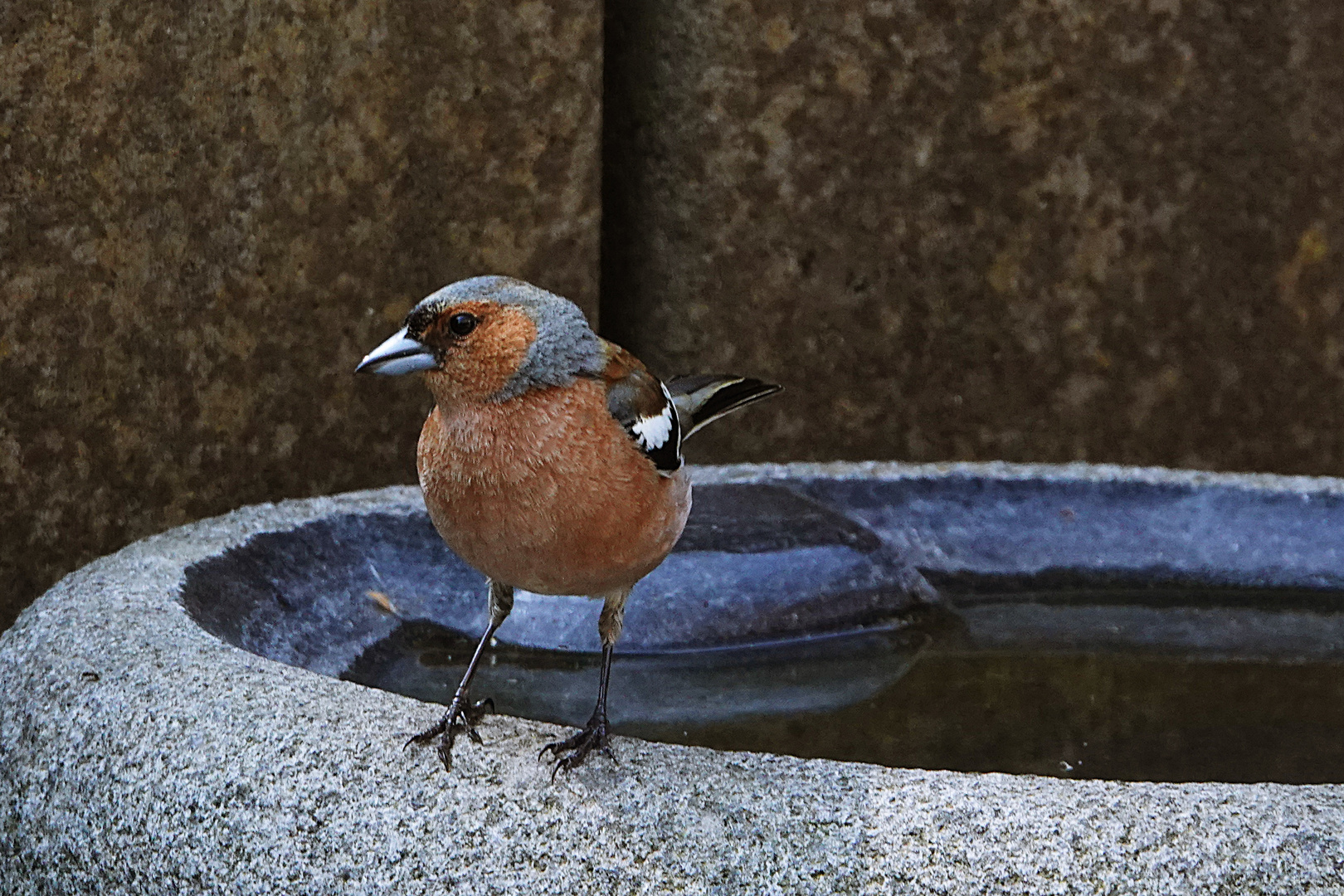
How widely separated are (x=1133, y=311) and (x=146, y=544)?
7.92ft

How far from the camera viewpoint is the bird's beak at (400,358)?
1.86 m

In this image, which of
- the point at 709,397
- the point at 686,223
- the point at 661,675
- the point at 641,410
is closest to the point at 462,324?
the point at 641,410

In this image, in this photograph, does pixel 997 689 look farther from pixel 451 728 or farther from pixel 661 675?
pixel 451 728

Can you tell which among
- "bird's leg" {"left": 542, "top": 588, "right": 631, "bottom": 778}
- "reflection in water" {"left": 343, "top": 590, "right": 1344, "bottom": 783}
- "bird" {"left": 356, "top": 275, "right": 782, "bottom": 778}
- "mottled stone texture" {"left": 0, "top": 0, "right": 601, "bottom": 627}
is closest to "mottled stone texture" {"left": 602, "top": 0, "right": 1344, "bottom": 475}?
"mottled stone texture" {"left": 0, "top": 0, "right": 601, "bottom": 627}

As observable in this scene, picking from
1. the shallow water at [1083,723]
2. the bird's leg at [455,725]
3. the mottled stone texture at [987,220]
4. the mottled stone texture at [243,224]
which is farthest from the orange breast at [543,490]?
the mottled stone texture at [987,220]

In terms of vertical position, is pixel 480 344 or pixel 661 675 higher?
pixel 480 344

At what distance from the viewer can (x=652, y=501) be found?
6.41 feet

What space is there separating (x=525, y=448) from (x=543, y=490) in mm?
54

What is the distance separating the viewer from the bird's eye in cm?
188

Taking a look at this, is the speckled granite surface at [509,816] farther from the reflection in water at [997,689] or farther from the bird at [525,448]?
the reflection in water at [997,689]

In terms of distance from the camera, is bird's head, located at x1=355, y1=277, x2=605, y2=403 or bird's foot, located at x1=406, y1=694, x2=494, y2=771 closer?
bird's foot, located at x1=406, y1=694, x2=494, y2=771

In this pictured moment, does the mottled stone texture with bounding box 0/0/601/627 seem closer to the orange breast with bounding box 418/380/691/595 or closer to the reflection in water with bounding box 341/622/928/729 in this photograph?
the reflection in water with bounding box 341/622/928/729

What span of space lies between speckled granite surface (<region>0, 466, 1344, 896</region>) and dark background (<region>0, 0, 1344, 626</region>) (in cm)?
108

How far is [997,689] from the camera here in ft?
7.70
